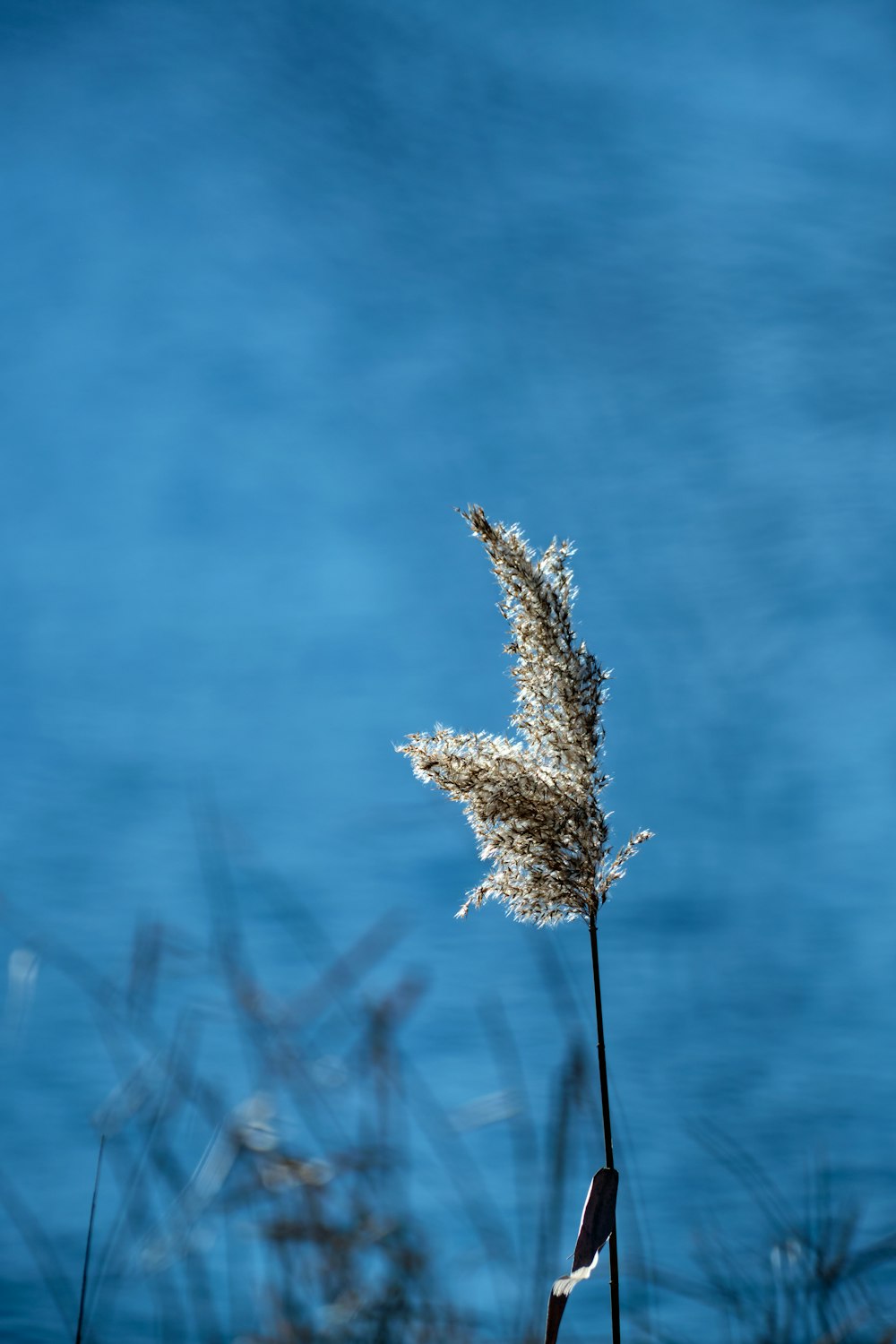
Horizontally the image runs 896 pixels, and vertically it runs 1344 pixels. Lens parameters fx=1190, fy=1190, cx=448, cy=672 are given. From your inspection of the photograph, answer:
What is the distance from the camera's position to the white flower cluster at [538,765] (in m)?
2.68

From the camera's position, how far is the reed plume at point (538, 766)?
268 cm

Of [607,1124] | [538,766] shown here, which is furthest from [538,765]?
[607,1124]

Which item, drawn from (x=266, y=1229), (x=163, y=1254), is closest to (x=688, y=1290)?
(x=266, y=1229)

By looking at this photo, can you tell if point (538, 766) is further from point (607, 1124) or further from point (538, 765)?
point (607, 1124)

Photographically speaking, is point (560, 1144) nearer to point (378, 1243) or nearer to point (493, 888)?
point (378, 1243)

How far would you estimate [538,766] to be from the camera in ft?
9.09

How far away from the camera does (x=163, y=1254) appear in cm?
140

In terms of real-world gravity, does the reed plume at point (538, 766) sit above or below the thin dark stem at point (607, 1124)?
above

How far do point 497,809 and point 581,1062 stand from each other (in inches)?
41.7

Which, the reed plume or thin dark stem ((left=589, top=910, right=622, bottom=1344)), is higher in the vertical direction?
the reed plume

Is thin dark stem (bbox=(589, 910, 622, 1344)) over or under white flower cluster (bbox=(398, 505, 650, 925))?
under

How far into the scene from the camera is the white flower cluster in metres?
2.68

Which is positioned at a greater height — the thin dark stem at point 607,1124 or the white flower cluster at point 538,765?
the white flower cluster at point 538,765

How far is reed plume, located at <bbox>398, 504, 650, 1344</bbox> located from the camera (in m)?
2.68
